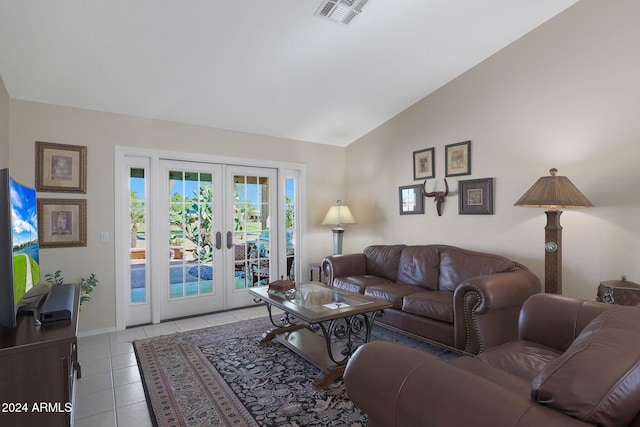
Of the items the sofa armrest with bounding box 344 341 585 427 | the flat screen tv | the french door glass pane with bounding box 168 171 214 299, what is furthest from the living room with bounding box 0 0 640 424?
the sofa armrest with bounding box 344 341 585 427

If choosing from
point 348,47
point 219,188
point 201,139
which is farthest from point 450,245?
point 201,139


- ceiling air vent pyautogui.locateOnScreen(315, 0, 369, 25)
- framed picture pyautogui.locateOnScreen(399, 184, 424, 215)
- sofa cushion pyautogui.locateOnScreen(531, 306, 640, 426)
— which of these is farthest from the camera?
framed picture pyautogui.locateOnScreen(399, 184, 424, 215)

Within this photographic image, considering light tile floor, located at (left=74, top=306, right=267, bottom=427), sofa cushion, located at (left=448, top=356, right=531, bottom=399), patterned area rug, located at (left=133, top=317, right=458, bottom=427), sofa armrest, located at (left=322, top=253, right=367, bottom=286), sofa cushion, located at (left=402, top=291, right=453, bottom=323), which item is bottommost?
light tile floor, located at (left=74, top=306, right=267, bottom=427)

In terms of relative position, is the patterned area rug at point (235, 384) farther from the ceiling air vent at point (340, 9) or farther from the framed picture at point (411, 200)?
the ceiling air vent at point (340, 9)

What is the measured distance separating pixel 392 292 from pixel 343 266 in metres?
0.95

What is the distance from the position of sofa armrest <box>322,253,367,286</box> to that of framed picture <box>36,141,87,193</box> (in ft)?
9.06

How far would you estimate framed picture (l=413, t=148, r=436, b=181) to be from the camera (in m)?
4.07

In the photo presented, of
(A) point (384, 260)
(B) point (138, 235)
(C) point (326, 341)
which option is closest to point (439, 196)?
(A) point (384, 260)

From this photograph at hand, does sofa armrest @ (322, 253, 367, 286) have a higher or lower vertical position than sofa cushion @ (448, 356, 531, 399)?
higher

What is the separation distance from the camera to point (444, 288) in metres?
3.46

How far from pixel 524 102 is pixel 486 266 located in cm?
162

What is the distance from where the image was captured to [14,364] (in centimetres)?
148

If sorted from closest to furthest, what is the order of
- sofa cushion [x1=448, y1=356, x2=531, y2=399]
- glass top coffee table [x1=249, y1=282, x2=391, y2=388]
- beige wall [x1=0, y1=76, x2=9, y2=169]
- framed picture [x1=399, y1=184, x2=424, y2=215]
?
sofa cushion [x1=448, y1=356, x2=531, y2=399] < glass top coffee table [x1=249, y1=282, x2=391, y2=388] < beige wall [x1=0, y1=76, x2=9, y2=169] < framed picture [x1=399, y1=184, x2=424, y2=215]

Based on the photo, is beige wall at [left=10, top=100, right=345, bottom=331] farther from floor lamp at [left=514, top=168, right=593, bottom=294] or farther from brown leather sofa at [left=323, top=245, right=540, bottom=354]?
floor lamp at [left=514, top=168, right=593, bottom=294]
